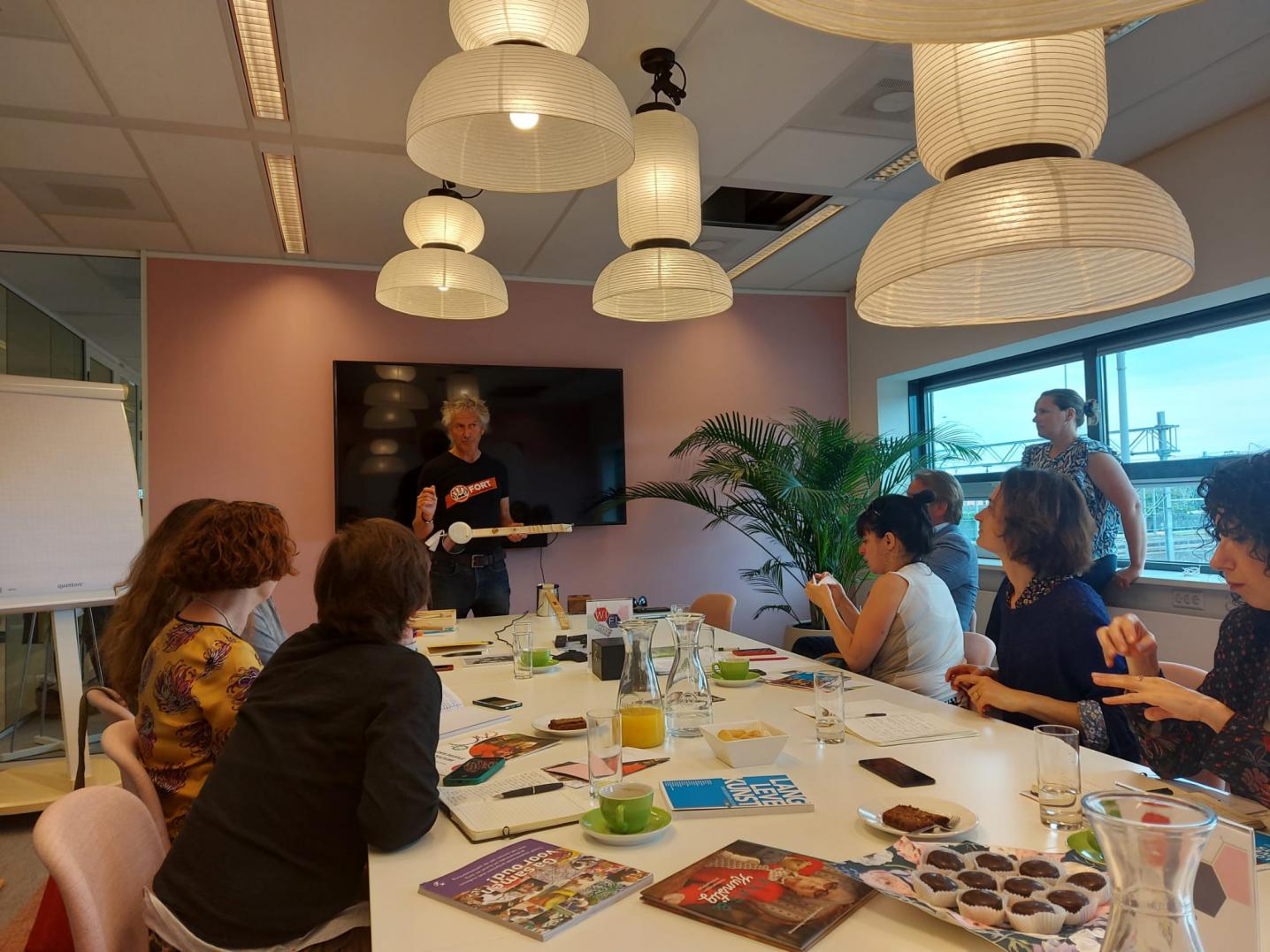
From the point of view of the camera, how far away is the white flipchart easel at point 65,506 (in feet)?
12.0

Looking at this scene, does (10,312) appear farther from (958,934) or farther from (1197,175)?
(1197,175)

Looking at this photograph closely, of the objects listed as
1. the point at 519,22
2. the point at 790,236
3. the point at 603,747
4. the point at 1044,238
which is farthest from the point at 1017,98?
the point at 790,236

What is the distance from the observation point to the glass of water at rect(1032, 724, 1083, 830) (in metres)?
1.29

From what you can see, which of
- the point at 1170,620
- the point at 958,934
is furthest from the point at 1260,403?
the point at 958,934

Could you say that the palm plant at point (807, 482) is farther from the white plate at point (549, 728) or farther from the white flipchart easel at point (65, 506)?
the white plate at point (549, 728)

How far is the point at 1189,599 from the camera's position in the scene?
12.9 ft

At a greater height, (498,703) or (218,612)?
(218,612)

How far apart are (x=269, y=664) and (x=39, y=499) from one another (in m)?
3.08

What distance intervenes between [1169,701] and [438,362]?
461 cm

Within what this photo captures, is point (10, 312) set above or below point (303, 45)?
below

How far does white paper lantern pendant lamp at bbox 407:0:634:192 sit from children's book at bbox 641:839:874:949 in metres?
1.39

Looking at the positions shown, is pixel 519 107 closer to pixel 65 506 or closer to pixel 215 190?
pixel 215 190

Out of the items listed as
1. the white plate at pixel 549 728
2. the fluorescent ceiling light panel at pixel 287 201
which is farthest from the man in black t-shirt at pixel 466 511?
the white plate at pixel 549 728

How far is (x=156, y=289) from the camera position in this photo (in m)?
4.94
